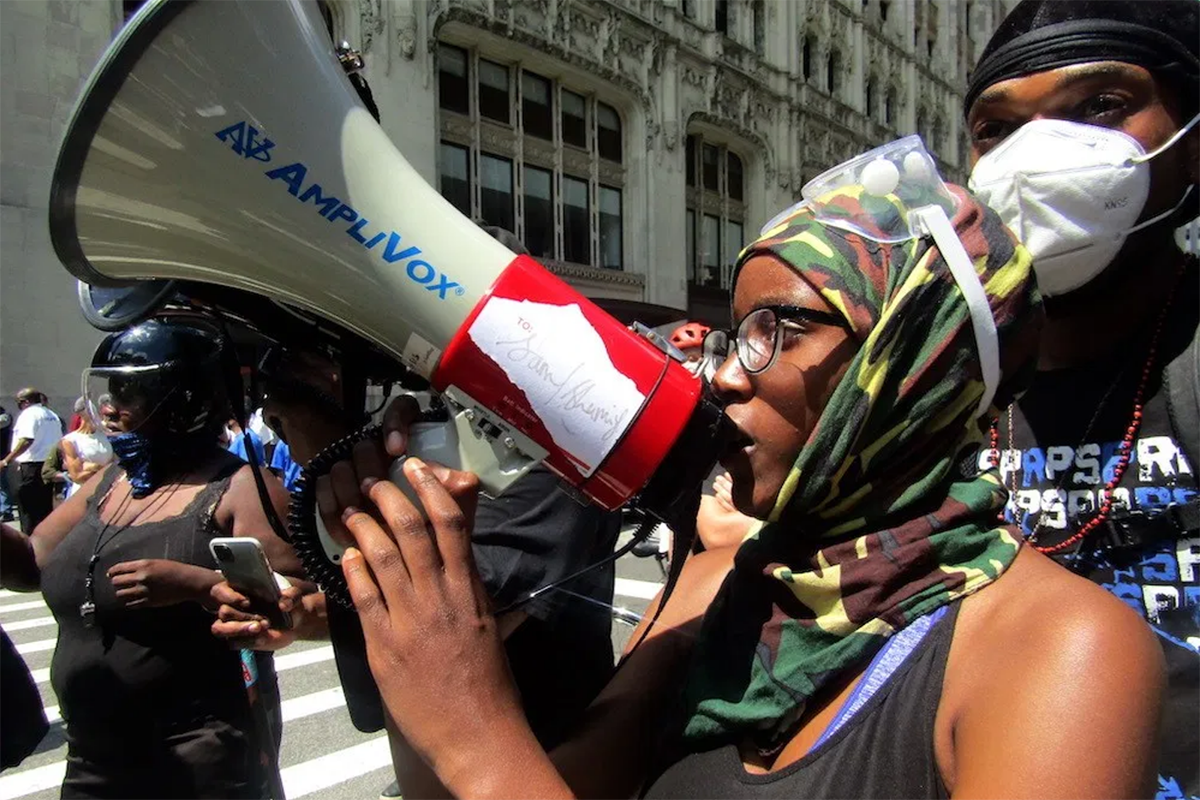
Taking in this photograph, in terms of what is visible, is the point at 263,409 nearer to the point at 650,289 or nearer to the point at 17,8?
the point at 17,8

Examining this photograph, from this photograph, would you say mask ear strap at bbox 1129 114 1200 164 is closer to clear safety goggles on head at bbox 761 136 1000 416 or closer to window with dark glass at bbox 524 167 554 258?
clear safety goggles on head at bbox 761 136 1000 416

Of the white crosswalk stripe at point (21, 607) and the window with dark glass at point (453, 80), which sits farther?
the window with dark glass at point (453, 80)

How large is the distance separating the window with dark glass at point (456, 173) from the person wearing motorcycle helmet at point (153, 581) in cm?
1498

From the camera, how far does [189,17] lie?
108cm

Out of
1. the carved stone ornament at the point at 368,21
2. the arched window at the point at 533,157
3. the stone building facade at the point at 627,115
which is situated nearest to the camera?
the carved stone ornament at the point at 368,21

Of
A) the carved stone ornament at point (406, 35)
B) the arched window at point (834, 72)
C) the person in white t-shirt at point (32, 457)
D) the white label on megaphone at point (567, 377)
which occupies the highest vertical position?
the arched window at point (834, 72)

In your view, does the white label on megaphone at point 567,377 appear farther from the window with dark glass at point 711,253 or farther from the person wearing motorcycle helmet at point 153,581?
the window with dark glass at point 711,253

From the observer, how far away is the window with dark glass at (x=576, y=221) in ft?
65.6

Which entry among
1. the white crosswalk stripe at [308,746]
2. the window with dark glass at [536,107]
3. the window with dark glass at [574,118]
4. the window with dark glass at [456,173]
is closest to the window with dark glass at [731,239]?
the window with dark glass at [574,118]

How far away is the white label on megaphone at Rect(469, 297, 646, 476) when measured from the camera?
1.12 m

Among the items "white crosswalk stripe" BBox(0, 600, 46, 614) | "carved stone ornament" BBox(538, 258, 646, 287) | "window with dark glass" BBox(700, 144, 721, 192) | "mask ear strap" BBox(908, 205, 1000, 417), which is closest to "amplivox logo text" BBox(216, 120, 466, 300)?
"mask ear strap" BBox(908, 205, 1000, 417)

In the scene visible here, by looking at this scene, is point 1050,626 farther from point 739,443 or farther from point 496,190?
point 496,190

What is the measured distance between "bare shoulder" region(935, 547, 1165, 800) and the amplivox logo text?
0.78m

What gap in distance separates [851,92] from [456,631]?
100 feet
